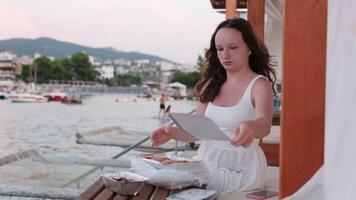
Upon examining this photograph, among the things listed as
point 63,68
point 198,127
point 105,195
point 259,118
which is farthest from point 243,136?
point 63,68

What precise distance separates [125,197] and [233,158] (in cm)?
51

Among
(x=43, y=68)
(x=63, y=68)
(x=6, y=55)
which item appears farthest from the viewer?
(x=6, y=55)

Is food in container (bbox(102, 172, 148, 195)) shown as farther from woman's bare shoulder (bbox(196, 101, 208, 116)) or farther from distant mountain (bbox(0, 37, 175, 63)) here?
distant mountain (bbox(0, 37, 175, 63))

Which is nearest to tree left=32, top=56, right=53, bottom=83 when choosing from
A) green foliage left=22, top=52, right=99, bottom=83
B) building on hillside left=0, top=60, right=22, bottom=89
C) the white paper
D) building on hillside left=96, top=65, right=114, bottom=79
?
green foliage left=22, top=52, right=99, bottom=83

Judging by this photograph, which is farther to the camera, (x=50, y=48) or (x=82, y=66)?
(x=50, y=48)

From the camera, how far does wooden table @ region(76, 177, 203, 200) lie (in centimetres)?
183

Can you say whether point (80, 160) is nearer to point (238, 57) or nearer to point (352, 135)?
point (238, 57)

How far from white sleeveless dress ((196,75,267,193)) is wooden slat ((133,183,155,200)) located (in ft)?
0.81

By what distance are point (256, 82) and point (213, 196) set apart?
1.66 feet

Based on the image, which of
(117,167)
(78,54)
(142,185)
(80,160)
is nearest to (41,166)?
(80,160)

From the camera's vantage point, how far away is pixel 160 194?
187 cm

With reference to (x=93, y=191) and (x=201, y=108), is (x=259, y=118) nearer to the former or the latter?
(x=201, y=108)

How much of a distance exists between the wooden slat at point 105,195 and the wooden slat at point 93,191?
0.02 metres

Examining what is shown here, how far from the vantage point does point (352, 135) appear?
1.12 meters
